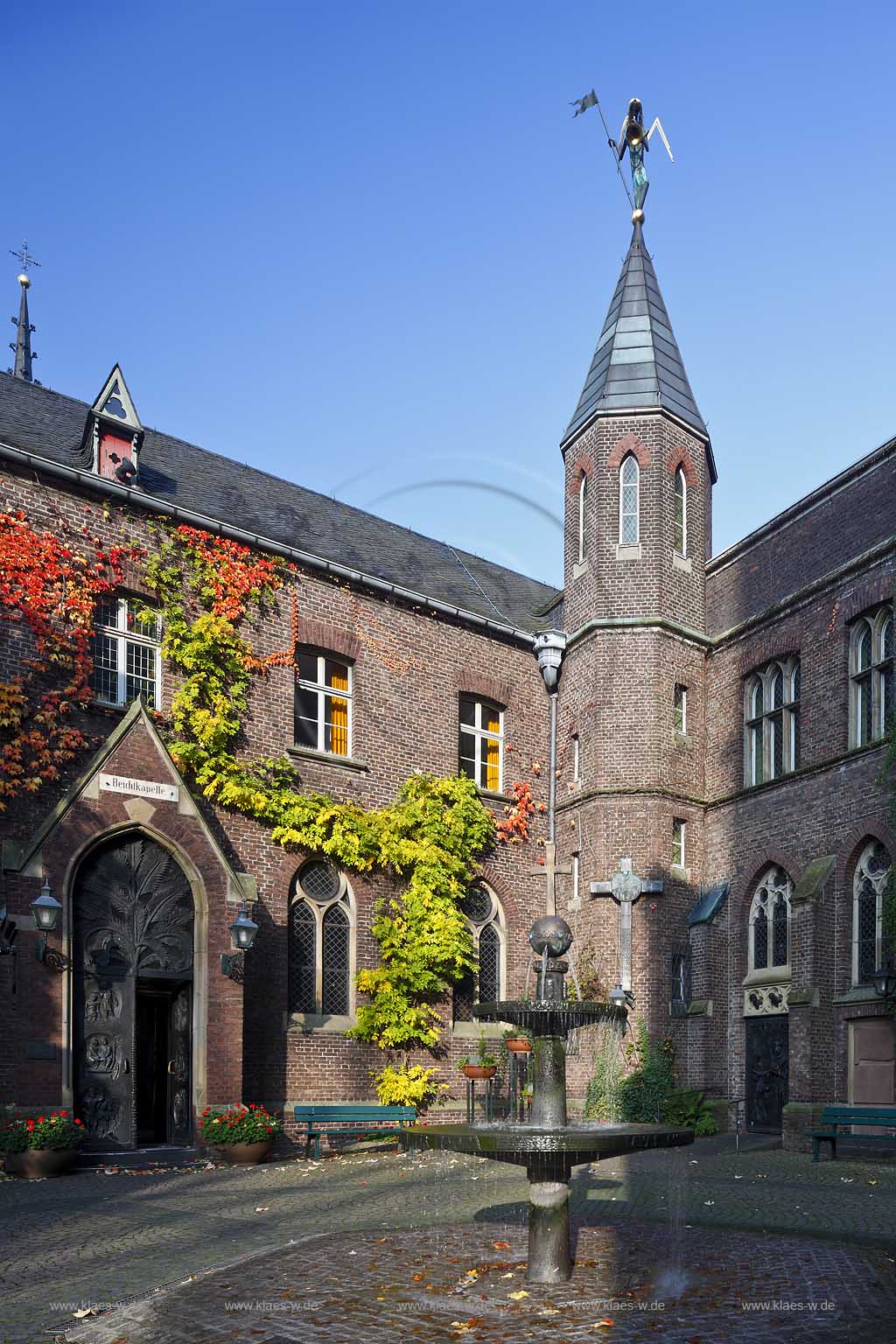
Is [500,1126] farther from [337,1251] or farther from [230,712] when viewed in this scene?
[230,712]

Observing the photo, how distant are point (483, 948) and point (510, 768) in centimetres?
339

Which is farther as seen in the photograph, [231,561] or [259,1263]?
[231,561]

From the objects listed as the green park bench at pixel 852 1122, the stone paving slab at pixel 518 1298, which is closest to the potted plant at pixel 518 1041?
the green park bench at pixel 852 1122

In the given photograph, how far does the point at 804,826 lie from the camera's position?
67.6 ft

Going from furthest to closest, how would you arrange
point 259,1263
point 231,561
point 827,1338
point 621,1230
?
point 231,561, point 621,1230, point 259,1263, point 827,1338

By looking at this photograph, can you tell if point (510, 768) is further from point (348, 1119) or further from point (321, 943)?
point (348, 1119)

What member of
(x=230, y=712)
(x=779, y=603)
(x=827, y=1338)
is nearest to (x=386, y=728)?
(x=230, y=712)

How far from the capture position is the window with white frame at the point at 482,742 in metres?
24.3

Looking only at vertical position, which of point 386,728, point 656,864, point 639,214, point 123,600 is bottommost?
point 656,864

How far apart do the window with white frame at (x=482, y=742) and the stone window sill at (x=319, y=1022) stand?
17.1 ft

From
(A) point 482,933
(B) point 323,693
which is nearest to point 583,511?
(B) point 323,693

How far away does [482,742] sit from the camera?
24.7 meters

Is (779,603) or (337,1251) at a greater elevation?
(779,603)

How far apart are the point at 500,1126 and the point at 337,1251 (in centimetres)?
169
